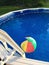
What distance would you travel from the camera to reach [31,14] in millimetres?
16594

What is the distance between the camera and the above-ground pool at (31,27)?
32.6 ft

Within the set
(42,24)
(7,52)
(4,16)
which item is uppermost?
(4,16)

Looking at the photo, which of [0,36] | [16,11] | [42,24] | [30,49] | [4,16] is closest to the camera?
[0,36]

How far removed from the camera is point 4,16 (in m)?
15.1

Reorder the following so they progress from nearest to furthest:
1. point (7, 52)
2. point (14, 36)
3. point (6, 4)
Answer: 1. point (7, 52)
2. point (14, 36)
3. point (6, 4)

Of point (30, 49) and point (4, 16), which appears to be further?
point (4, 16)

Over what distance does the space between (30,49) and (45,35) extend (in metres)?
3.87

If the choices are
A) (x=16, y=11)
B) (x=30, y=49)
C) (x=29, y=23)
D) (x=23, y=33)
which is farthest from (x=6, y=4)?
(x=30, y=49)

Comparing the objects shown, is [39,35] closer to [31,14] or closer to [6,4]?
[31,14]

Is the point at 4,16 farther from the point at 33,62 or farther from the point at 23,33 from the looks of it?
the point at 33,62

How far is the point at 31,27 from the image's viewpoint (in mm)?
13516

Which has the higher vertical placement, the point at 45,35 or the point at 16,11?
the point at 16,11

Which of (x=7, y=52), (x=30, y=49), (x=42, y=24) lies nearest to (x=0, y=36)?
(x=7, y=52)

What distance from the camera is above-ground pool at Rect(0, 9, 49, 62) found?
391 inches
